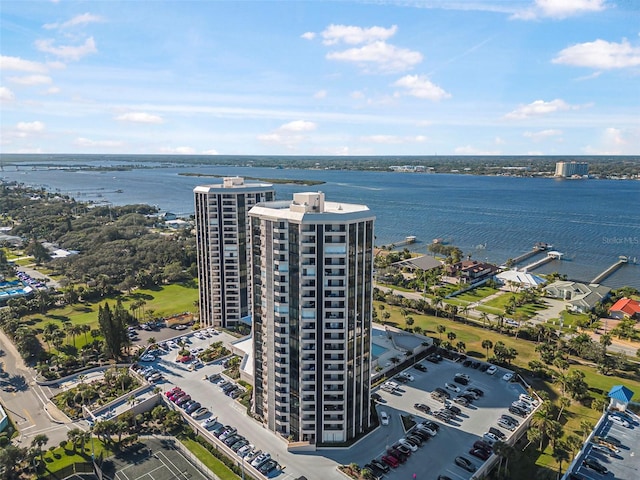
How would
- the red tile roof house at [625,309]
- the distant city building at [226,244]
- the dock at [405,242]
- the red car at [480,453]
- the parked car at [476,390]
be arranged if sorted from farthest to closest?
the dock at [405,242]
the red tile roof house at [625,309]
the distant city building at [226,244]
the parked car at [476,390]
the red car at [480,453]

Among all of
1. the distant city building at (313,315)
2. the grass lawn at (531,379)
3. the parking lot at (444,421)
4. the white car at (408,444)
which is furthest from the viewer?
the white car at (408,444)

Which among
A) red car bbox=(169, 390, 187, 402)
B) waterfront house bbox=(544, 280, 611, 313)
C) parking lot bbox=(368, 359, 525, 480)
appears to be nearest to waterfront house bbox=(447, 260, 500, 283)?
waterfront house bbox=(544, 280, 611, 313)

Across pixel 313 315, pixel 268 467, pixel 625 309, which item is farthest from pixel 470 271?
pixel 268 467

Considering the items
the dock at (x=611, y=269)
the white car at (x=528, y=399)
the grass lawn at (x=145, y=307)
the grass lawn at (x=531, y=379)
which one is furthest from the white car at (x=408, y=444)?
the dock at (x=611, y=269)

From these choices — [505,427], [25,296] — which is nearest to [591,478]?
[505,427]

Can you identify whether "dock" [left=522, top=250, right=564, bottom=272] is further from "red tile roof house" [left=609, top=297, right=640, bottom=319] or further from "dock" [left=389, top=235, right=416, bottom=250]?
"dock" [left=389, top=235, right=416, bottom=250]

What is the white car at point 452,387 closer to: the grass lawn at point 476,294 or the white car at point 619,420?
the white car at point 619,420

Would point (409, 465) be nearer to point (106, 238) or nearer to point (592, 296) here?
point (592, 296)
